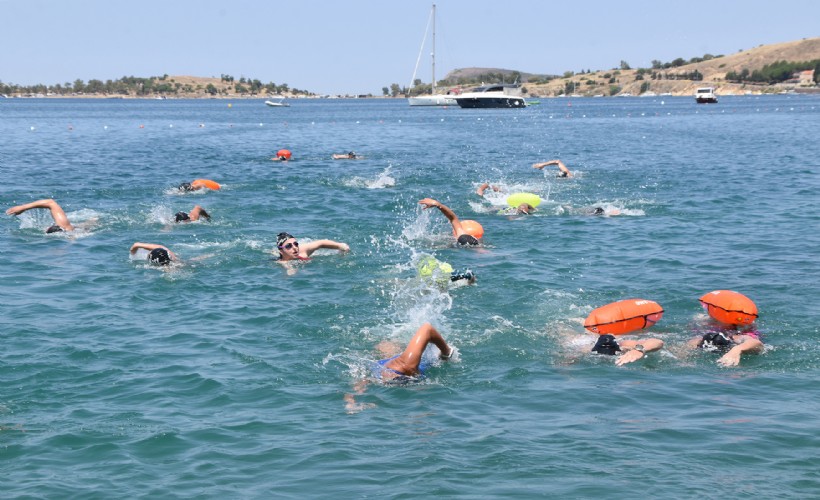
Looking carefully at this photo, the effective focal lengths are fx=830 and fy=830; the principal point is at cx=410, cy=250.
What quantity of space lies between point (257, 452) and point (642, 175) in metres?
30.5

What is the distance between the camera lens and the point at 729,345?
13305mm

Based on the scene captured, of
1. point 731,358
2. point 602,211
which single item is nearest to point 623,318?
point 731,358

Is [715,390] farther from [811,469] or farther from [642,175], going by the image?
[642,175]

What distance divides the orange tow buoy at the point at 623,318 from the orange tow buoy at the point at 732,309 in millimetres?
1023

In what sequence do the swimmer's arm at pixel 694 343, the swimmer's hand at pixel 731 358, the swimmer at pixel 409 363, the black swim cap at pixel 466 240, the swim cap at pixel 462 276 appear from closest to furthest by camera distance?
the swimmer at pixel 409 363 < the swimmer's hand at pixel 731 358 < the swimmer's arm at pixel 694 343 < the swim cap at pixel 462 276 < the black swim cap at pixel 466 240

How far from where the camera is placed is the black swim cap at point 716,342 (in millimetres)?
13266

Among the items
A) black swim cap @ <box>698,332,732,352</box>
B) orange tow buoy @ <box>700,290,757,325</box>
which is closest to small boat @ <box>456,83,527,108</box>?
orange tow buoy @ <box>700,290,757,325</box>

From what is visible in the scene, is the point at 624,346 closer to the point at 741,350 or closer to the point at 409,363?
the point at 741,350

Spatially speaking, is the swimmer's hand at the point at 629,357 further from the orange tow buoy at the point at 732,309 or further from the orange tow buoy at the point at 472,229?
the orange tow buoy at the point at 472,229

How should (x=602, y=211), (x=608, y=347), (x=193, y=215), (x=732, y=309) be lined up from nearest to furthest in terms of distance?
Answer: 1. (x=608, y=347)
2. (x=732, y=309)
3. (x=193, y=215)
4. (x=602, y=211)

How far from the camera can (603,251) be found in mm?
21125

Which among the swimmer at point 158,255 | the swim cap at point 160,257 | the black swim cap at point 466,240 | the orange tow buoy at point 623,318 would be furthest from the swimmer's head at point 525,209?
the orange tow buoy at point 623,318

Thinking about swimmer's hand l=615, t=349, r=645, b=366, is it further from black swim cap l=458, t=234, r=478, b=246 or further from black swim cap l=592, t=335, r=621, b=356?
black swim cap l=458, t=234, r=478, b=246

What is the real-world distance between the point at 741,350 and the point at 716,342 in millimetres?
396
